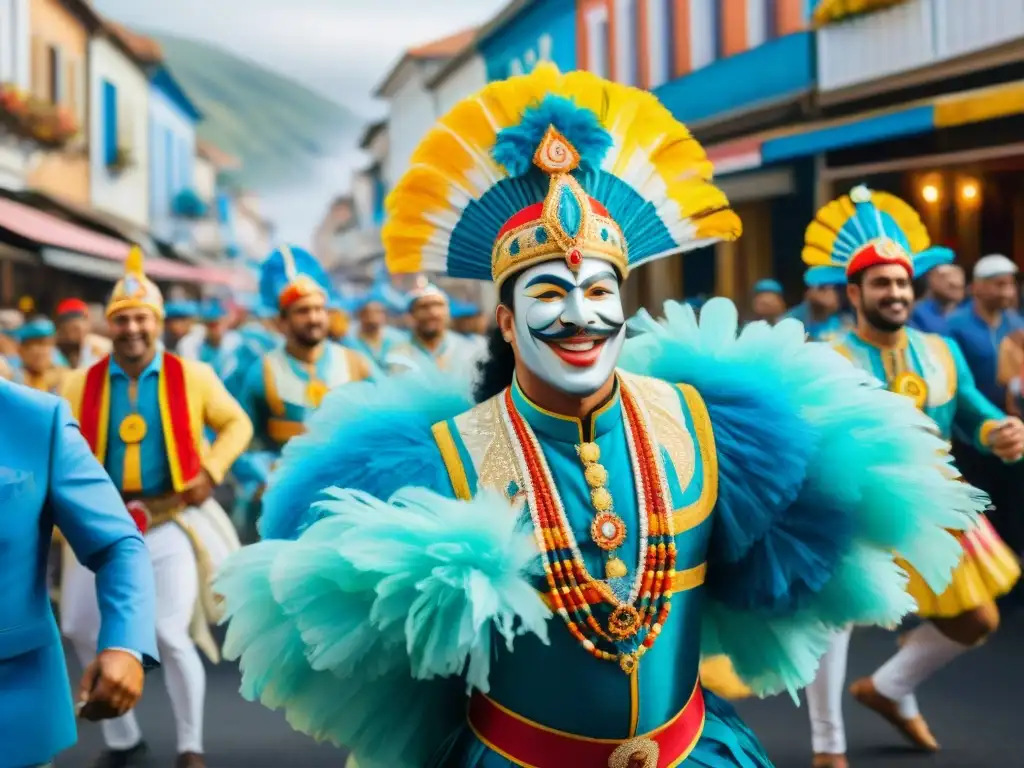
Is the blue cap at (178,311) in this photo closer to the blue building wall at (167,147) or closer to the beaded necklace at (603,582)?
the beaded necklace at (603,582)

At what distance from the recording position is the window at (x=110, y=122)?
26.9 metres

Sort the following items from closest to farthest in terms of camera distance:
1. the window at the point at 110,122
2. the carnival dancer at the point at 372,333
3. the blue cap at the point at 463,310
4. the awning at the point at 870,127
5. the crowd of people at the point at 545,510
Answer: the crowd of people at the point at 545,510, the awning at the point at 870,127, the carnival dancer at the point at 372,333, the blue cap at the point at 463,310, the window at the point at 110,122

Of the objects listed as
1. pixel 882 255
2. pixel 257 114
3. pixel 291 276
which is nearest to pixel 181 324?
pixel 291 276

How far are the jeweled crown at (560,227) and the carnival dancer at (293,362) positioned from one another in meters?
4.46

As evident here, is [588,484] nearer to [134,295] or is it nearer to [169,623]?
[169,623]

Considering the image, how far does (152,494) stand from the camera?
18.9ft

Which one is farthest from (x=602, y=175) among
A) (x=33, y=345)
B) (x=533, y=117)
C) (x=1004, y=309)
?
(x=33, y=345)

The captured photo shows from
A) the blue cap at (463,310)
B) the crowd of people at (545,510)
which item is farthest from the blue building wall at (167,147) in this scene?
the crowd of people at (545,510)

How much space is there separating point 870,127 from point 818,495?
391 inches

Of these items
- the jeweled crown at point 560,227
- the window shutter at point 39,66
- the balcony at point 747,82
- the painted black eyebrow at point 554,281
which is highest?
the window shutter at point 39,66

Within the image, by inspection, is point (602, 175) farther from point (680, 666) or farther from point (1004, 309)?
point (1004, 309)

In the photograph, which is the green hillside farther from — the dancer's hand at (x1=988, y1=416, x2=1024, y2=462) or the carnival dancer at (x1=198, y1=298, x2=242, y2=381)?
the dancer's hand at (x1=988, y1=416, x2=1024, y2=462)

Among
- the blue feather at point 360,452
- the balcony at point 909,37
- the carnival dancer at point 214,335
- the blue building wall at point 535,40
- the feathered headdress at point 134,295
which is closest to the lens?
the blue feather at point 360,452

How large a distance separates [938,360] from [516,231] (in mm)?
2776
